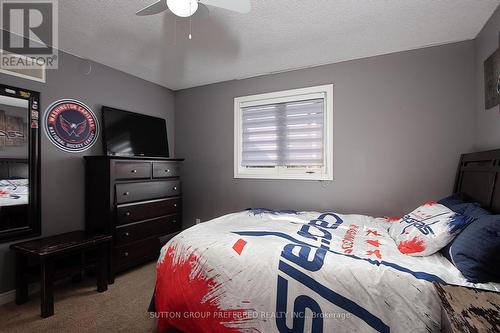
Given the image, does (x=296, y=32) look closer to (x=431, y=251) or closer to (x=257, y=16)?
(x=257, y=16)

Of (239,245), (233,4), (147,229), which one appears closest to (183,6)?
(233,4)

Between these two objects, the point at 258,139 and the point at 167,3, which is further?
the point at 258,139

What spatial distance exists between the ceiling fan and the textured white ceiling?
0.41 ft

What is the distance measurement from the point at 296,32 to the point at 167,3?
1.22 meters

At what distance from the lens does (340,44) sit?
2.42m

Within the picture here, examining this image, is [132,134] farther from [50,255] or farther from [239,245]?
[239,245]

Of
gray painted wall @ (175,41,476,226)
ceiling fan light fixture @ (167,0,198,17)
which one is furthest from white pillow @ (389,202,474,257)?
ceiling fan light fixture @ (167,0,198,17)

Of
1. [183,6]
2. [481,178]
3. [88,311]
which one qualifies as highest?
[183,6]

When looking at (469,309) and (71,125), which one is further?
(71,125)

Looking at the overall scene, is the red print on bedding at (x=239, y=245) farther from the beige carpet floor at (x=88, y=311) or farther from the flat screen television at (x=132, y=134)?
the flat screen television at (x=132, y=134)

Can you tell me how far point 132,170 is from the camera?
2.75 metres

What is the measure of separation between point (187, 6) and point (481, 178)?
2.51 meters

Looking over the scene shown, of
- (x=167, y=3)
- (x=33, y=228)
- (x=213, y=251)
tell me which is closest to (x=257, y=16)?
(x=167, y=3)

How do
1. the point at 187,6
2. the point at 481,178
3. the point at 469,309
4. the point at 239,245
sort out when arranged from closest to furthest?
the point at 469,309 < the point at 187,6 < the point at 239,245 < the point at 481,178
